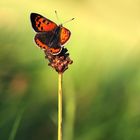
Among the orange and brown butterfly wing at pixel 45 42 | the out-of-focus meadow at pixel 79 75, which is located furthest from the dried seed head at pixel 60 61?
the out-of-focus meadow at pixel 79 75

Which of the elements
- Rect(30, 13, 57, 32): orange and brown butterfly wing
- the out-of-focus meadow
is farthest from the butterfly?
the out-of-focus meadow

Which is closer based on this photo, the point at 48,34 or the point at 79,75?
the point at 48,34

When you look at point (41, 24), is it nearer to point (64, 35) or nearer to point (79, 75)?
point (64, 35)

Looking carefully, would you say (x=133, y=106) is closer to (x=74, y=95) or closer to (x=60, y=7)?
(x=74, y=95)

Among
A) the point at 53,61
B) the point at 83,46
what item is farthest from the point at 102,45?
the point at 53,61

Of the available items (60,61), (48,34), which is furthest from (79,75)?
(60,61)

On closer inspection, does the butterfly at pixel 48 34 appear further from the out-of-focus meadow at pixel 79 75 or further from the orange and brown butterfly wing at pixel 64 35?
the out-of-focus meadow at pixel 79 75

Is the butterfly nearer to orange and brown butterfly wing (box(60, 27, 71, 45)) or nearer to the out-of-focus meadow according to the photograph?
orange and brown butterfly wing (box(60, 27, 71, 45))
